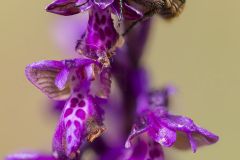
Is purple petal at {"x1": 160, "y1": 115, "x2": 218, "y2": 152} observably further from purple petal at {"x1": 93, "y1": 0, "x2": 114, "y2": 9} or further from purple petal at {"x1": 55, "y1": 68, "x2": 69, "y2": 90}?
purple petal at {"x1": 93, "y1": 0, "x2": 114, "y2": 9}

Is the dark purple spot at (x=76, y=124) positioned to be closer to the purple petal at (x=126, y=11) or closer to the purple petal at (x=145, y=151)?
the purple petal at (x=145, y=151)

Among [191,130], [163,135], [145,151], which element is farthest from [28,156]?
[191,130]

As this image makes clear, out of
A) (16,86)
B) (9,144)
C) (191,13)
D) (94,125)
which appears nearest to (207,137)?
(94,125)

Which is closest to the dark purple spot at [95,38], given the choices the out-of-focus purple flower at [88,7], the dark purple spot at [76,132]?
the out-of-focus purple flower at [88,7]

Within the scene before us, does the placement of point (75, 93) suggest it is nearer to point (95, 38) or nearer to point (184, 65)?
point (95, 38)

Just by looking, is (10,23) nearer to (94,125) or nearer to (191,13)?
(191,13)

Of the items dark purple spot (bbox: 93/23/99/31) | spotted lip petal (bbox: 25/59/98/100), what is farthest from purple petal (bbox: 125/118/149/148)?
dark purple spot (bbox: 93/23/99/31)

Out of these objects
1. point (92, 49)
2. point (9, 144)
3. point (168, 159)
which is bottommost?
point (9, 144)
